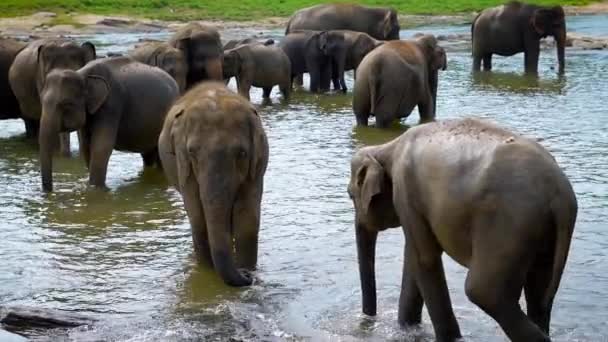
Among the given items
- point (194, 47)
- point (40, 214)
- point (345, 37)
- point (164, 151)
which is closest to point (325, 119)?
point (194, 47)

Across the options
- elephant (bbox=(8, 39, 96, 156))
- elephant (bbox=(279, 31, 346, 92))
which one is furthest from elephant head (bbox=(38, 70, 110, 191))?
elephant (bbox=(279, 31, 346, 92))

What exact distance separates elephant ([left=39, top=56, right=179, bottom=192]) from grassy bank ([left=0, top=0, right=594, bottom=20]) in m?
31.7

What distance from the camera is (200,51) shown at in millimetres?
13688

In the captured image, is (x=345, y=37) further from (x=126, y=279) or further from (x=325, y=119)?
(x=126, y=279)

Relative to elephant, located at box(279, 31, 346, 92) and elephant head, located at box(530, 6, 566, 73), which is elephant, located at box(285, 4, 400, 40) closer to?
elephant head, located at box(530, 6, 566, 73)

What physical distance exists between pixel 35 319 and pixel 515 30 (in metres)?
19.5

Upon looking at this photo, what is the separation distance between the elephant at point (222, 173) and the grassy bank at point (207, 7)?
117ft

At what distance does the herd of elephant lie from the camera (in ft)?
18.1

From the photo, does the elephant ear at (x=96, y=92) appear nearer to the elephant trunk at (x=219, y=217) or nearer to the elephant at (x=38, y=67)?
the elephant at (x=38, y=67)

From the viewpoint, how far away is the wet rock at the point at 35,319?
22.9 ft

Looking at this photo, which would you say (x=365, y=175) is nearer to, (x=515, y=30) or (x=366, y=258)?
(x=366, y=258)

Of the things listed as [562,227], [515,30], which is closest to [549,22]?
[515,30]

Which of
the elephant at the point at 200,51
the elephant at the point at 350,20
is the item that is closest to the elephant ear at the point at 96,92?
Result: the elephant at the point at 200,51

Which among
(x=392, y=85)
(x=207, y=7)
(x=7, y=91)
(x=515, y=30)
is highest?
(x=7, y=91)
